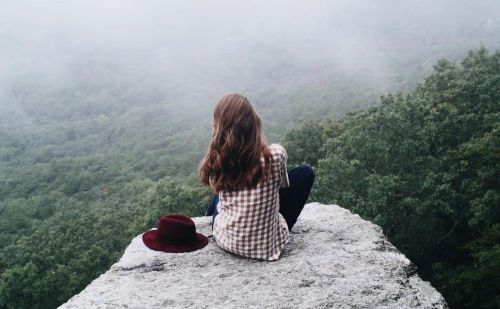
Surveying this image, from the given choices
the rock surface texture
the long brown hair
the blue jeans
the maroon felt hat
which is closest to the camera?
the rock surface texture

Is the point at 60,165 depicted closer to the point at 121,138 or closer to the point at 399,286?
the point at 121,138

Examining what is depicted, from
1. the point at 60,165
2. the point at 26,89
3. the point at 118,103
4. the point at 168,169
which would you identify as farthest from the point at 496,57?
the point at 26,89

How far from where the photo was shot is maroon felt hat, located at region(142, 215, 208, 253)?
5277mm

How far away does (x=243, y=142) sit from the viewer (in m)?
4.63

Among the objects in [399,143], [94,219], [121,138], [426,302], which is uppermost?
[426,302]

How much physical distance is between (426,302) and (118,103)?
147 meters

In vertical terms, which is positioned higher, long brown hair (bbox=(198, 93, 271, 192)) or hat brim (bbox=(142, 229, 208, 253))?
long brown hair (bbox=(198, 93, 271, 192))

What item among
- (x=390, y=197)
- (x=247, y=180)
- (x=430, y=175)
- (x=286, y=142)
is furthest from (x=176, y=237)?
(x=286, y=142)

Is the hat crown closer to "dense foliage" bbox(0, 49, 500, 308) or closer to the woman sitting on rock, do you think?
the woman sitting on rock

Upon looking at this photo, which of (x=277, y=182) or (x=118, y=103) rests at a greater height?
(x=277, y=182)

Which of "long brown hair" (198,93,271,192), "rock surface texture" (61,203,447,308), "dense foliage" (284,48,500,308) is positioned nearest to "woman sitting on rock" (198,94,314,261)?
"long brown hair" (198,93,271,192)

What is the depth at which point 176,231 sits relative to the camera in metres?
5.33

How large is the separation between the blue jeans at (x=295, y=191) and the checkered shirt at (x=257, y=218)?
6.2 inches

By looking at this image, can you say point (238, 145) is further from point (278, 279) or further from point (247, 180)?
point (278, 279)
